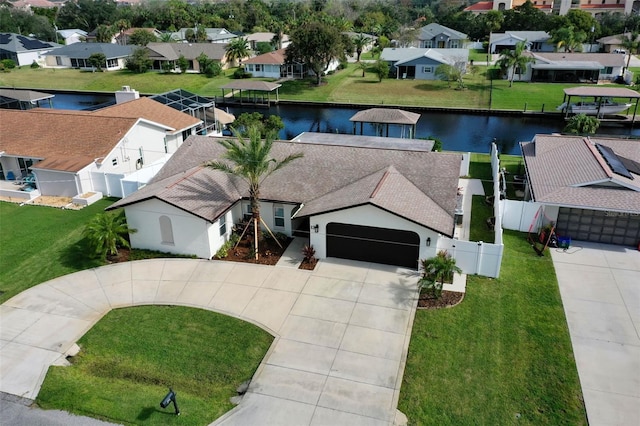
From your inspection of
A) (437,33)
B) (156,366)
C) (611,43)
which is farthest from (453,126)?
(611,43)

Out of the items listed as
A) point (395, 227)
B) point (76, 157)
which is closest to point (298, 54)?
point (76, 157)

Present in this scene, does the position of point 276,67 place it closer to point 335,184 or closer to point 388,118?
point 388,118

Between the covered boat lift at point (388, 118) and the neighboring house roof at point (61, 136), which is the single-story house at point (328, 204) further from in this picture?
the covered boat lift at point (388, 118)

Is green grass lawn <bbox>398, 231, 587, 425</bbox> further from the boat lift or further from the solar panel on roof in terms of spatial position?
the boat lift

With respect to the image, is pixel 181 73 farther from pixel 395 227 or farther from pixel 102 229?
pixel 395 227

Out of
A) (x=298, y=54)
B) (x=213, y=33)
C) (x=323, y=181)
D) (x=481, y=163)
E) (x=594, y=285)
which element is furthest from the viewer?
(x=213, y=33)

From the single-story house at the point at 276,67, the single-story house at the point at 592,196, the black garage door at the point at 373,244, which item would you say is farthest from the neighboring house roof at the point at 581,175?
the single-story house at the point at 276,67

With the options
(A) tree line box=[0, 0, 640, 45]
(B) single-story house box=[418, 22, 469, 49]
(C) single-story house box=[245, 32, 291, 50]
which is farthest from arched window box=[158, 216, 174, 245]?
(B) single-story house box=[418, 22, 469, 49]

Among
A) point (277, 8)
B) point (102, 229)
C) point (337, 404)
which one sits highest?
point (277, 8)
